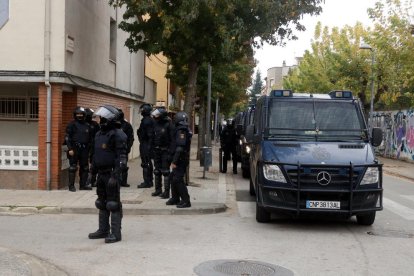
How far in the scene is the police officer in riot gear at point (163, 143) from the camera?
11.4 metres

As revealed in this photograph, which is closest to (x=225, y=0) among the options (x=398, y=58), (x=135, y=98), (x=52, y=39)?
(x=52, y=39)

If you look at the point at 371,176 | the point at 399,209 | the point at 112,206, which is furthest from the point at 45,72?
the point at 399,209

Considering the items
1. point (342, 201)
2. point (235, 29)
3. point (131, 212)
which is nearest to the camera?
point (342, 201)

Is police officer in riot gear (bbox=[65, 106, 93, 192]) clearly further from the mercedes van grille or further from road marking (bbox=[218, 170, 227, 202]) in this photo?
the mercedes van grille

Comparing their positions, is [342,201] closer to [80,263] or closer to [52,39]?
[80,263]

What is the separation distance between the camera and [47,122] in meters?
12.1

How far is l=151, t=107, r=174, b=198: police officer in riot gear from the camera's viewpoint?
1143cm

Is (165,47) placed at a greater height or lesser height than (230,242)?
greater

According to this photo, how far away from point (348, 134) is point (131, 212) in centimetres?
414

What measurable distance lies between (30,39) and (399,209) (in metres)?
8.77

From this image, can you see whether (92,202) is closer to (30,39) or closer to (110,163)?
(110,163)

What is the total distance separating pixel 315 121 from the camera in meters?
9.65

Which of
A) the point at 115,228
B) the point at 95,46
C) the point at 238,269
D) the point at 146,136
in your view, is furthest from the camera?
the point at 95,46

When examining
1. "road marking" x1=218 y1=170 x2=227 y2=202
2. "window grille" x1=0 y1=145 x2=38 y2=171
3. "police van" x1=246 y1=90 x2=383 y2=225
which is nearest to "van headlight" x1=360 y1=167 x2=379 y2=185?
"police van" x1=246 y1=90 x2=383 y2=225
